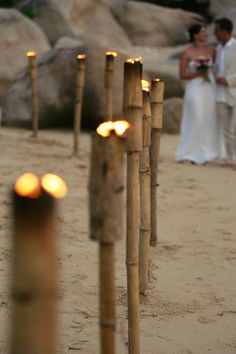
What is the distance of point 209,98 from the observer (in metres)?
10.0

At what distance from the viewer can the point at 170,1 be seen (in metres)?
20.9

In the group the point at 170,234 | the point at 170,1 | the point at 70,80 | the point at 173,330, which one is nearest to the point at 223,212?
the point at 170,234

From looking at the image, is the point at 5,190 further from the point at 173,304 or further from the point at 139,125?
the point at 139,125

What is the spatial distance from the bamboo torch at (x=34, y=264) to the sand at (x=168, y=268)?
1.97 metres

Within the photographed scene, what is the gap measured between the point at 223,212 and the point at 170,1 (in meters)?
14.2

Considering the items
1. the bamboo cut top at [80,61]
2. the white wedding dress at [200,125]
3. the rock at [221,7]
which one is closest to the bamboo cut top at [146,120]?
the bamboo cut top at [80,61]

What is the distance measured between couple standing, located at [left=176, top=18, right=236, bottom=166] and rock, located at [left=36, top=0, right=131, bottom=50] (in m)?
7.86

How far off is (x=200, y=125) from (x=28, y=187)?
27.6 feet

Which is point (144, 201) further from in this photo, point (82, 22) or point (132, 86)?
point (82, 22)

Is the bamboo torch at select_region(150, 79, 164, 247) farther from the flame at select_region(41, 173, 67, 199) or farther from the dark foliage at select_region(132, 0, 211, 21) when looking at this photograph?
the dark foliage at select_region(132, 0, 211, 21)

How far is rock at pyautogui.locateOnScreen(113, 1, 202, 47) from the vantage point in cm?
1947

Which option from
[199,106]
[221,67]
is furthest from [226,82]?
[199,106]

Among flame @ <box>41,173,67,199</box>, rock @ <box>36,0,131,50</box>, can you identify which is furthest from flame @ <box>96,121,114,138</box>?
rock @ <box>36,0,131,50</box>

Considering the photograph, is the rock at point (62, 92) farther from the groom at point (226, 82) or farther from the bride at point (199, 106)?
the groom at point (226, 82)
